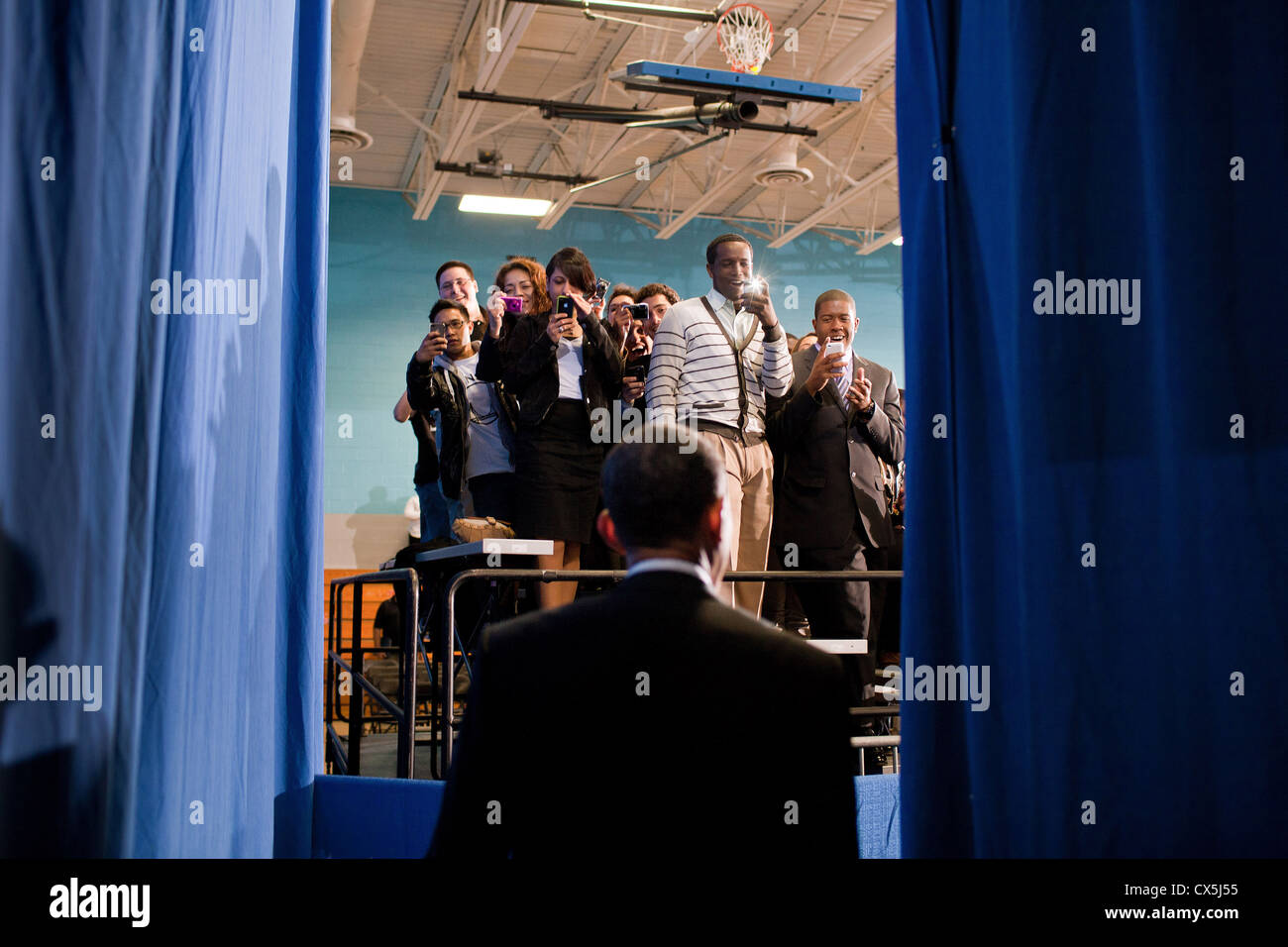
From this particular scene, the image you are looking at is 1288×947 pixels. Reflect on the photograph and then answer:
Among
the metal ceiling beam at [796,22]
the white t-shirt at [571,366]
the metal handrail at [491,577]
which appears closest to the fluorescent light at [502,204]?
the metal ceiling beam at [796,22]

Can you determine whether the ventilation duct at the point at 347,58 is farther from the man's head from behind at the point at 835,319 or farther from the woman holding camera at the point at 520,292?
→ the man's head from behind at the point at 835,319

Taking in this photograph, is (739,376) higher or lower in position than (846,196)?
lower

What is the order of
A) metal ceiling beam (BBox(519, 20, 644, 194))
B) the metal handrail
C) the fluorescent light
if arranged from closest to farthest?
the metal handrail → metal ceiling beam (BBox(519, 20, 644, 194)) → the fluorescent light

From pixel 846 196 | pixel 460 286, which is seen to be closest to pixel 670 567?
pixel 460 286

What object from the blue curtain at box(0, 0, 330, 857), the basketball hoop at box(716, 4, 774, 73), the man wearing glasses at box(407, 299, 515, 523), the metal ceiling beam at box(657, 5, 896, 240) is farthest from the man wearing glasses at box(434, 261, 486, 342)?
the metal ceiling beam at box(657, 5, 896, 240)

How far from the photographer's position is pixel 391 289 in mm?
11922

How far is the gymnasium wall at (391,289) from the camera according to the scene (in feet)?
37.4

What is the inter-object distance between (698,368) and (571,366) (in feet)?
1.63

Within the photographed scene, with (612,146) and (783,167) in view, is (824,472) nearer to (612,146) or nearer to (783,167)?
(783,167)

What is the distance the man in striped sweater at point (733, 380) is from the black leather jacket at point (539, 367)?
20 centimetres

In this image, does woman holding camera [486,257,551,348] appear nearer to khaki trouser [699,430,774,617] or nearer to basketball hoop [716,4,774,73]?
khaki trouser [699,430,774,617]

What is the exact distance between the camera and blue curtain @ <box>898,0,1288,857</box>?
1.57 metres
